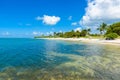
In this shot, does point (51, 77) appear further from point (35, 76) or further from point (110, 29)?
point (110, 29)

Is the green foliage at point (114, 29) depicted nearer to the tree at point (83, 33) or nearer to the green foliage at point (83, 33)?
the green foliage at point (83, 33)

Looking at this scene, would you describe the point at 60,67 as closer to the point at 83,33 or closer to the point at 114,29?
the point at 114,29

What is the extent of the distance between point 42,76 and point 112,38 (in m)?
78.1

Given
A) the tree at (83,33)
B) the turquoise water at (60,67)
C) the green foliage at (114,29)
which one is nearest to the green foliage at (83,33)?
the tree at (83,33)

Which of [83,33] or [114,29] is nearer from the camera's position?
[114,29]

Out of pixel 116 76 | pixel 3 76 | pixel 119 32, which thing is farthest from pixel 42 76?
pixel 119 32

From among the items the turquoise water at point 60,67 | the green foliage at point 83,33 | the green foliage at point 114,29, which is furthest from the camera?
the green foliage at point 83,33

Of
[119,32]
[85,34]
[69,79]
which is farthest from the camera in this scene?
[85,34]

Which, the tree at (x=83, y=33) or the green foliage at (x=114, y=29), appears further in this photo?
the tree at (x=83, y=33)

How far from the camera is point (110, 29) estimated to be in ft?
380

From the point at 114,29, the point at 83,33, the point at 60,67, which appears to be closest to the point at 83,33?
the point at 83,33

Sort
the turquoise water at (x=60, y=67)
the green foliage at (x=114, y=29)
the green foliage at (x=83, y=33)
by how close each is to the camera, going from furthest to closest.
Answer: the green foliage at (x=83, y=33) → the green foliage at (x=114, y=29) → the turquoise water at (x=60, y=67)

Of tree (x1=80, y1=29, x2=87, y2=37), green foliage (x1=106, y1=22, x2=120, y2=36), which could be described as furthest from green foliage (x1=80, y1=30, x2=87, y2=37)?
green foliage (x1=106, y1=22, x2=120, y2=36)

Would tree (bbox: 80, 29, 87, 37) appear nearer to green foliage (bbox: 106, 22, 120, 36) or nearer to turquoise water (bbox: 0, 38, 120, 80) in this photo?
green foliage (bbox: 106, 22, 120, 36)
